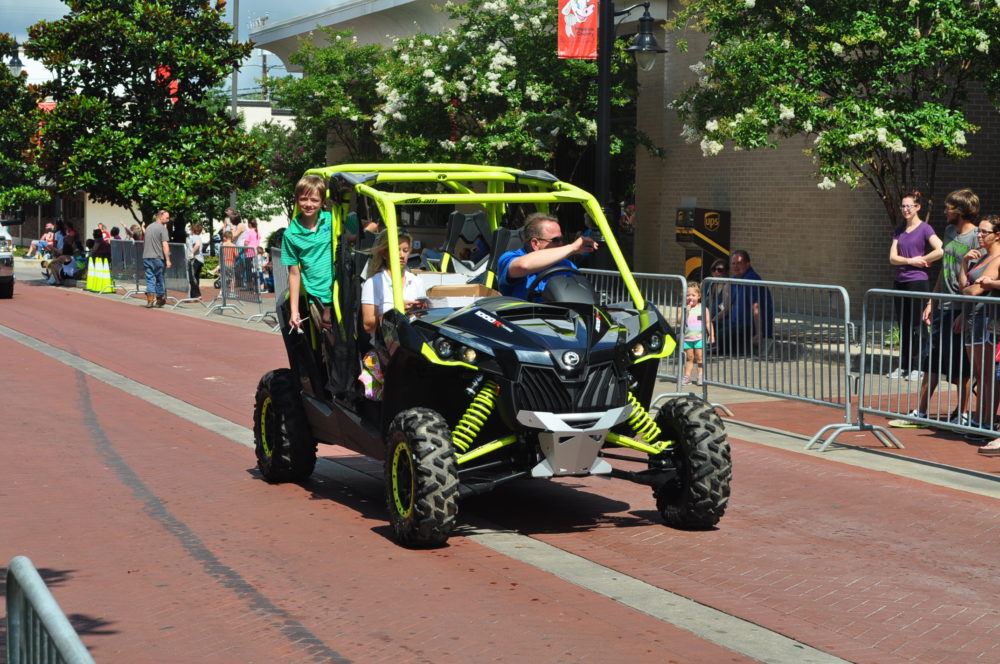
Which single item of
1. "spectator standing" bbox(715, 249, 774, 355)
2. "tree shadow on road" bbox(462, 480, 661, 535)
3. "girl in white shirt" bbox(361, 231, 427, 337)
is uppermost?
"girl in white shirt" bbox(361, 231, 427, 337)

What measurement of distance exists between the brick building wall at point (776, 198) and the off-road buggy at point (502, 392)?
13.8m

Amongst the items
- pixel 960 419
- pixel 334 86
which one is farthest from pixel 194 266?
pixel 960 419

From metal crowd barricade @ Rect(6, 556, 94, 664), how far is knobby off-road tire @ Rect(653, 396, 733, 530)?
4908 millimetres

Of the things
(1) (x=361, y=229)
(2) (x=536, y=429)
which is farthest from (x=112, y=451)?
(2) (x=536, y=429)

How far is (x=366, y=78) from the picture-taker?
113 ft

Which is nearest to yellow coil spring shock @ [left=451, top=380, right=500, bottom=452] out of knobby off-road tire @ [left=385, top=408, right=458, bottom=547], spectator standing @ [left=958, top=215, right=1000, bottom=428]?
knobby off-road tire @ [left=385, top=408, right=458, bottom=547]

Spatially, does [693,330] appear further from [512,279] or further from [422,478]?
[422,478]

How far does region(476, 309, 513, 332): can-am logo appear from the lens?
283 inches

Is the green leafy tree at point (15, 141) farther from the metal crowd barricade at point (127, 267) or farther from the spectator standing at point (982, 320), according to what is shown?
the spectator standing at point (982, 320)

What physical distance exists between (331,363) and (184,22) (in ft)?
85.4

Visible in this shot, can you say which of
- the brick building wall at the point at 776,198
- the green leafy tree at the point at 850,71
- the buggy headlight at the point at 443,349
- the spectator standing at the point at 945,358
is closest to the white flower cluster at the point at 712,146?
the green leafy tree at the point at 850,71

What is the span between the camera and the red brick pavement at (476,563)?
5613 millimetres

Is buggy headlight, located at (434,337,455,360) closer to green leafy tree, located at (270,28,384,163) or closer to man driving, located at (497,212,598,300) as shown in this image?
man driving, located at (497,212,598,300)

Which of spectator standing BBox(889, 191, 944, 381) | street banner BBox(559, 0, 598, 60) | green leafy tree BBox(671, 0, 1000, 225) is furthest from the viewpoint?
street banner BBox(559, 0, 598, 60)
